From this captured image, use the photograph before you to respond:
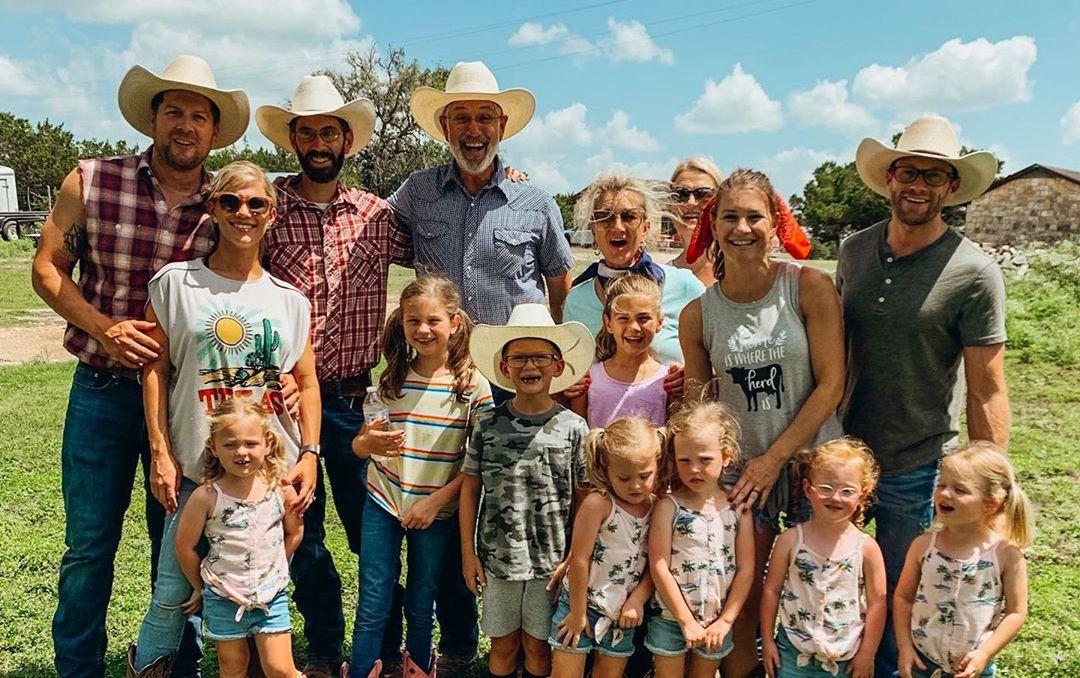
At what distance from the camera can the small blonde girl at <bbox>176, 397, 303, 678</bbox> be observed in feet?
10.5

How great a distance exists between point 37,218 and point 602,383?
40542mm

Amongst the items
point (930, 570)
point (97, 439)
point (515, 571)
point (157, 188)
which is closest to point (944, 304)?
point (930, 570)

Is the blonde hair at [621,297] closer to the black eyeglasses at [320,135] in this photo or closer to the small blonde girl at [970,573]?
the small blonde girl at [970,573]

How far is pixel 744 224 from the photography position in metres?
3.14

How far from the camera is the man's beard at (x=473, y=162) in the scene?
414 centimetres

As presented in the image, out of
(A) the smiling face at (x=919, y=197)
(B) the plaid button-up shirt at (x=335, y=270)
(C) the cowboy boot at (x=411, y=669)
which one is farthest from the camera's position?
(B) the plaid button-up shirt at (x=335, y=270)

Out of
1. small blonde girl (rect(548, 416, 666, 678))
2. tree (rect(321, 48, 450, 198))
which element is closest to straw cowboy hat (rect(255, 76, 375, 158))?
small blonde girl (rect(548, 416, 666, 678))

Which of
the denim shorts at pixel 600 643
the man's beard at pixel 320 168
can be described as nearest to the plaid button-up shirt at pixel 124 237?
the man's beard at pixel 320 168

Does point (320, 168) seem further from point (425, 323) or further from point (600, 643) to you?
point (600, 643)

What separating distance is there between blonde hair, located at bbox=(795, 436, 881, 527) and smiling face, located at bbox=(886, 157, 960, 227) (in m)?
0.93

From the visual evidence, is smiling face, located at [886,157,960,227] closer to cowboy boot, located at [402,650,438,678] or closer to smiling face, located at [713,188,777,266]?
smiling face, located at [713,188,777,266]

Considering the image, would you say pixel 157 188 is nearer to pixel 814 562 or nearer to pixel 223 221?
pixel 223 221

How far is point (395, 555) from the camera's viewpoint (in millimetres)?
3592

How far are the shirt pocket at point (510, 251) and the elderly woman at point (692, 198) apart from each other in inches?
34.4
